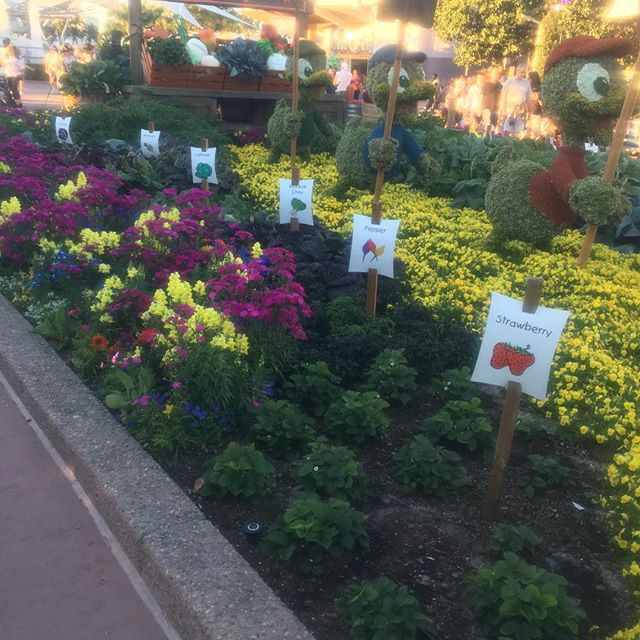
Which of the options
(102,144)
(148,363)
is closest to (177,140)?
(102,144)

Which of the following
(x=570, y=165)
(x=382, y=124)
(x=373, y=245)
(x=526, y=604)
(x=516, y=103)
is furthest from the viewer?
(x=516, y=103)

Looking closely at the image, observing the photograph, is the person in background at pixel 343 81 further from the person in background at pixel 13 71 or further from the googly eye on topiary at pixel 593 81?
the googly eye on topiary at pixel 593 81

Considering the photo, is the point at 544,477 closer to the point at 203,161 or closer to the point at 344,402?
the point at 344,402

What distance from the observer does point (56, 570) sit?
2.53 metres

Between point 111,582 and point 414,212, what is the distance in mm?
4992

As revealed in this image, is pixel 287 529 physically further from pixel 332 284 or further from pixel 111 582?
pixel 332 284

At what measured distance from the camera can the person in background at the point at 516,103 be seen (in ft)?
41.4

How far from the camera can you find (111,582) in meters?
2.49

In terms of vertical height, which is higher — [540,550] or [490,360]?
[490,360]

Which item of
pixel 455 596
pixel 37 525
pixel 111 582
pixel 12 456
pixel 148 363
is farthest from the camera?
pixel 148 363

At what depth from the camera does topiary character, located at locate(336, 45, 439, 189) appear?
5.56m

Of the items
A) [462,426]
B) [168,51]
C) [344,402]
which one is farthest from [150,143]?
[462,426]

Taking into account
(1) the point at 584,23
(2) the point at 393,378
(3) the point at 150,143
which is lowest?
(2) the point at 393,378

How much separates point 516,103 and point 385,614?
12369 millimetres
